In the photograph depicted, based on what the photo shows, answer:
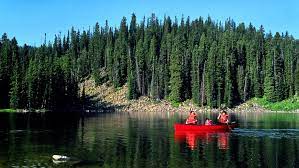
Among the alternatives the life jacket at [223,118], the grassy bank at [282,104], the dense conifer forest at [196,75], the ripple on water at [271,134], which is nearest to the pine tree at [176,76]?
the dense conifer forest at [196,75]

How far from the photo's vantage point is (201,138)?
64.7 meters

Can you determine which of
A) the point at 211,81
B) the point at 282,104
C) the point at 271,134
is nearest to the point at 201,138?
the point at 271,134

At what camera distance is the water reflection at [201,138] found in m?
57.1

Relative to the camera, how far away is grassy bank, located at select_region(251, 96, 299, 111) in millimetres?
158887

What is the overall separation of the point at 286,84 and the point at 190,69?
3851 cm

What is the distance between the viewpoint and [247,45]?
195125mm

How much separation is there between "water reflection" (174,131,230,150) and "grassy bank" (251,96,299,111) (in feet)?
310

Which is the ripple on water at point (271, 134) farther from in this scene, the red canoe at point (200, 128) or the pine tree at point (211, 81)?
the pine tree at point (211, 81)

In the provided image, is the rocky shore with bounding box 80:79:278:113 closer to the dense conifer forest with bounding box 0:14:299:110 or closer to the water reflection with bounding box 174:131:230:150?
the dense conifer forest with bounding box 0:14:299:110

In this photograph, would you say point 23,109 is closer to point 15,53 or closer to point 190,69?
point 15,53

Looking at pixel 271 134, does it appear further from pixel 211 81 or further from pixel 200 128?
pixel 211 81

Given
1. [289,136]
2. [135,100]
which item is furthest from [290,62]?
[289,136]

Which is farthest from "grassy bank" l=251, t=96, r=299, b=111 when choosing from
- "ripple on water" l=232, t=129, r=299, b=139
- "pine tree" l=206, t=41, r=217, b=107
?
"ripple on water" l=232, t=129, r=299, b=139

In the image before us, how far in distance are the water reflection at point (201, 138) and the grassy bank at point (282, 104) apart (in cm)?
9449
